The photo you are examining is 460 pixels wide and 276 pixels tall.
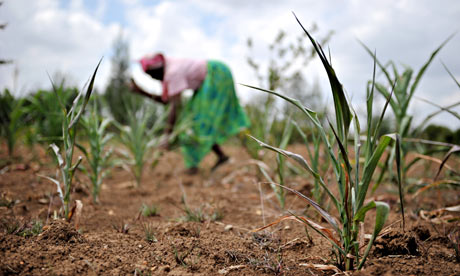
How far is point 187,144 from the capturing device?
136 inches

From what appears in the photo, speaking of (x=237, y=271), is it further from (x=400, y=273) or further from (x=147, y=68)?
(x=147, y=68)

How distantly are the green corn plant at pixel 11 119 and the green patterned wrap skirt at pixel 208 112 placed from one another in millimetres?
1448

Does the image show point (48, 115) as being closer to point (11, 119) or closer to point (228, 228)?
point (11, 119)

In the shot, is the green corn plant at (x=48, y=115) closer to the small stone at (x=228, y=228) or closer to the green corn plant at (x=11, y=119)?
the green corn plant at (x=11, y=119)

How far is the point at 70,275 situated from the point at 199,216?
74 cm

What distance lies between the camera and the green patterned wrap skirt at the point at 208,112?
351 cm

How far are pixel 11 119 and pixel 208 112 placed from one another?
70.7 inches

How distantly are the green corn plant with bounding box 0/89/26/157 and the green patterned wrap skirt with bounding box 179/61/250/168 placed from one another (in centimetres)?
145

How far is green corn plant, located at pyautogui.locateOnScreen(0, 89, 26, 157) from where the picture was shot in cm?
256

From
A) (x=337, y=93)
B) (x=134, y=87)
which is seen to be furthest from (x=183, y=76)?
(x=337, y=93)

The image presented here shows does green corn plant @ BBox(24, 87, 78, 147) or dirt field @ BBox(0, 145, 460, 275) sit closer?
dirt field @ BBox(0, 145, 460, 275)

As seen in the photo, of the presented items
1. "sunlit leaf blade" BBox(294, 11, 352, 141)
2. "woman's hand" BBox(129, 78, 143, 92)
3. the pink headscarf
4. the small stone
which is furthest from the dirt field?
the pink headscarf

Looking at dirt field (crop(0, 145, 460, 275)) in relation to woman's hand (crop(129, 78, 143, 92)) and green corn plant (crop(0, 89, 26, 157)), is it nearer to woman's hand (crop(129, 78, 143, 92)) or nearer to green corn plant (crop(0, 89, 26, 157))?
green corn plant (crop(0, 89, 26, 157))

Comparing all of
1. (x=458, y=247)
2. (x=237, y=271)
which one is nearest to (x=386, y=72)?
(x=458, y=247)
